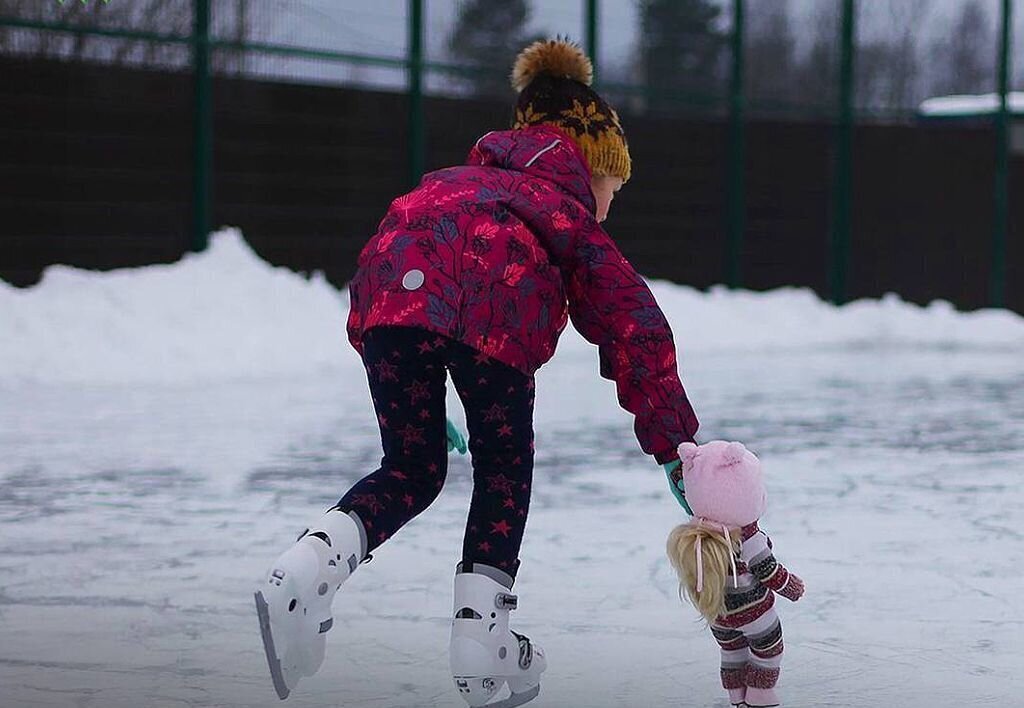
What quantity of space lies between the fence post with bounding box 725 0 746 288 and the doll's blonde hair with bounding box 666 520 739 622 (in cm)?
1223

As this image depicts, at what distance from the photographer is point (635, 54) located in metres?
13.9

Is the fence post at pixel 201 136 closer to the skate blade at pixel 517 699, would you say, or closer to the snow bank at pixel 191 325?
the snow bank at pixel 191 325

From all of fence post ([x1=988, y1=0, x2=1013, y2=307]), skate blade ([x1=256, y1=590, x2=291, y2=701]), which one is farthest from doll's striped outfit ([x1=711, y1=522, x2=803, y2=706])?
fence post ([x1=988, y1=0, x2=1013, y2=307])

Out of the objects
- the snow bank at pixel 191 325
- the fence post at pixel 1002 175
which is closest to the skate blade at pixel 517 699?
the snow bank at pixel 191 325

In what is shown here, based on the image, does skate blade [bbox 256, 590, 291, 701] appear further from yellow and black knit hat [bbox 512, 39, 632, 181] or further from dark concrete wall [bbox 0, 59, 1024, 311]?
dark concrete wall [bbox 0, 59, 1024, 311]

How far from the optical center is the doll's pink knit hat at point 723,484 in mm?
2828

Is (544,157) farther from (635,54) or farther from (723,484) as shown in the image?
(635,54)

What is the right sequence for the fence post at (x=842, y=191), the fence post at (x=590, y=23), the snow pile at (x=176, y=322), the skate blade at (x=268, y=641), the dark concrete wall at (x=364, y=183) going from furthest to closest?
the fence post at (x=842, y=191) < the fence post at (x=590, y=23) < the dark concrete wall at (x=364, y=183) < the snow pile at (x=176, y=322) < the skate blade at (x=268, y=641)

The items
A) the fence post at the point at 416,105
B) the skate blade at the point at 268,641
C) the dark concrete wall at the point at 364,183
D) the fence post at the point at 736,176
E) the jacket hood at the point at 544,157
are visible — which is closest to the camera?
the skate blade at the point at 268,641

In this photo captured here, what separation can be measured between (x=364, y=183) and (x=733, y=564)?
32.0 ft

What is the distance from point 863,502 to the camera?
5.46 meters

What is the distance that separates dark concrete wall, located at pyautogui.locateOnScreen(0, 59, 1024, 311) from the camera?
Answer: 1054 cm

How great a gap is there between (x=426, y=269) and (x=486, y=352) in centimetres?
18

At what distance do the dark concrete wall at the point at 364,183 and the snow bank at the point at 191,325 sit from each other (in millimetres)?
289
